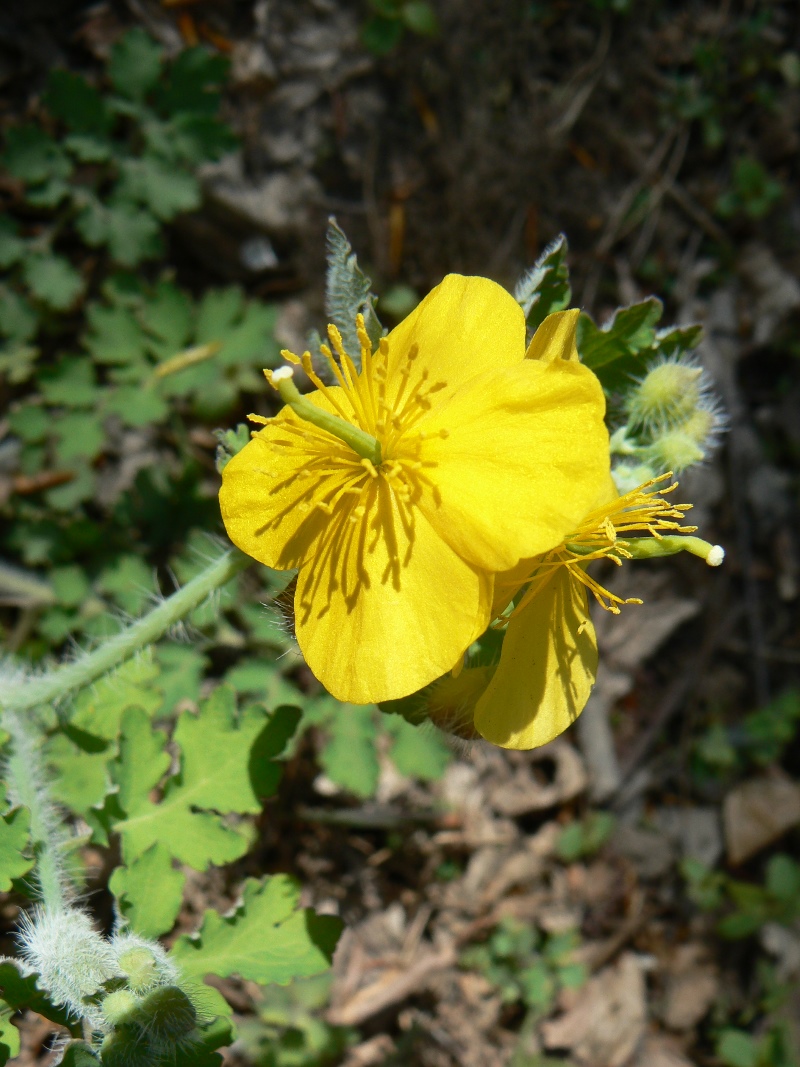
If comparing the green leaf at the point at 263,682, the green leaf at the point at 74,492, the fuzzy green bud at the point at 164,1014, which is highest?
the fuzzy green bud at the point at 164,1014

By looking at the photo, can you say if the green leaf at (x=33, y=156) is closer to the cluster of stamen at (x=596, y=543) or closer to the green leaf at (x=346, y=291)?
the green leaf at (x=346, y=291)

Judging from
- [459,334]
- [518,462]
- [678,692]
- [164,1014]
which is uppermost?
[459,334]

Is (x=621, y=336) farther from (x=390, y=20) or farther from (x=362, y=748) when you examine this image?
(x=390, y=20)

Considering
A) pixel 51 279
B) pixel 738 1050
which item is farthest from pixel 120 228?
pixel 738 1050

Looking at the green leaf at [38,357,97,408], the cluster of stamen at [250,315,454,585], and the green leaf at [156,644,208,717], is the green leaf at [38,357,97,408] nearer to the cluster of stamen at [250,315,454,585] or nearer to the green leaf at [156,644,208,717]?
the green leaf at [156,644,208,717]

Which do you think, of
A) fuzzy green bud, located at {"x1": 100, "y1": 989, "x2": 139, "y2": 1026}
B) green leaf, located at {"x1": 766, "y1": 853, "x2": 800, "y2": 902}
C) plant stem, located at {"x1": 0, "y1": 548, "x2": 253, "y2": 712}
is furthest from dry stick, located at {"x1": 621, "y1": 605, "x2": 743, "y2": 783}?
fuzzy green bud, located at {"x1": 100, "y1": 989, "x2": 139, "y2": 1026}

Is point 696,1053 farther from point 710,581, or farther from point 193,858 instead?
point 193,858

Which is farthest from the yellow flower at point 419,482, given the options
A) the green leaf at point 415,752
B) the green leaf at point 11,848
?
the green leaf at point 415,752
